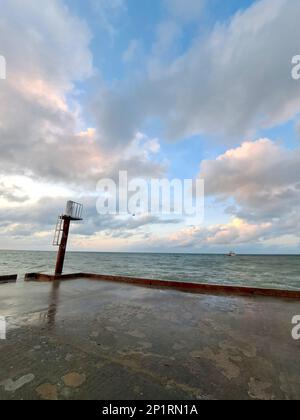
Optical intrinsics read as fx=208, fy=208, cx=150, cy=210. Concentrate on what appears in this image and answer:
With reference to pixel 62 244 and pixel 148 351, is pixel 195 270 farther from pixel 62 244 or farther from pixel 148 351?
pixel 148 351

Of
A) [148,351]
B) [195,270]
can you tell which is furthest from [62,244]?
[195,270]

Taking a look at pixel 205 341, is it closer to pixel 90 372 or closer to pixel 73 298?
pixel 90 372

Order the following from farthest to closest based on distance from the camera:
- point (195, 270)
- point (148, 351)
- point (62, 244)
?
point (195, 270) → point (62, 244) → point (148, 351)

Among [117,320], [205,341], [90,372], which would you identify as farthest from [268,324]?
[90,372]

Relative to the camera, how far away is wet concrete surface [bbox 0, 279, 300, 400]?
233 cm

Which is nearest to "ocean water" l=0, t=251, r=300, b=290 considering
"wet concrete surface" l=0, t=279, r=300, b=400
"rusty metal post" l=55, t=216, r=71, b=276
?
"rusty metal post" l=55, t=216, r=71, b=276

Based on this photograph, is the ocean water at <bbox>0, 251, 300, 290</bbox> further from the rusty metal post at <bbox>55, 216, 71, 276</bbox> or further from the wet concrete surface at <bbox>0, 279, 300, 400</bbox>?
the wet concrete surface at <bbox>0, 279, 300, 400</bbox>

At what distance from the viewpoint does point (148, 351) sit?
3.22m

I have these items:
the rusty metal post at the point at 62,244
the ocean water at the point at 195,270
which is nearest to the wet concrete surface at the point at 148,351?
the rusty metal post at the point at 62,244

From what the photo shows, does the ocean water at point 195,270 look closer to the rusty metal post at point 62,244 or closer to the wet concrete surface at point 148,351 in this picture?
the rusty metal post at point 62,244

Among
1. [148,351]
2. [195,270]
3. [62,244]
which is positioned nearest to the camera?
[148,351]

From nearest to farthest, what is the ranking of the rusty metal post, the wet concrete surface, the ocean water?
1. the wet concrete surface
2. the rusty metal post
3. the ocean water

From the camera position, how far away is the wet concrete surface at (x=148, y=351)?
7.64ft
